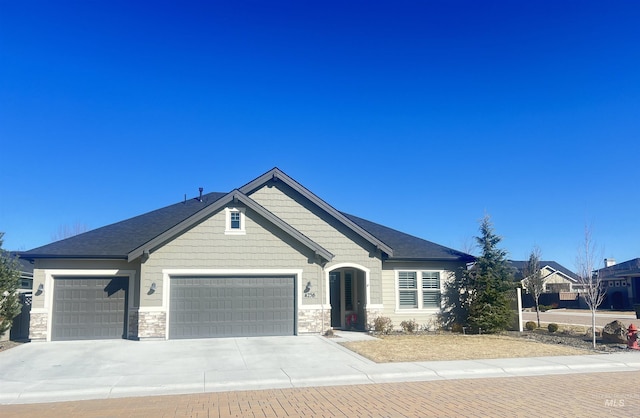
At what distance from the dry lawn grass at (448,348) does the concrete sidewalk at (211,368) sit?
0.68 metres

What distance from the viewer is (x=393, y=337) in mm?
19016

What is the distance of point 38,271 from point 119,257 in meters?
2.94

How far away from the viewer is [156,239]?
17703mm

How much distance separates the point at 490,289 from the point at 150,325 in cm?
1381

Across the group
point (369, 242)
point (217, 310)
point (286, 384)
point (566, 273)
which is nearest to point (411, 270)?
point (369, 242)

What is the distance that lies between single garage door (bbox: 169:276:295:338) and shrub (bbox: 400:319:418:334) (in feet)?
17.2

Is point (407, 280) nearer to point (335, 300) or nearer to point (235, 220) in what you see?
point (335, 300)

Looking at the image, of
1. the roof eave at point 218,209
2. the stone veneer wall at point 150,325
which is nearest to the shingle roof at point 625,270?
the roof eave at point 218,209

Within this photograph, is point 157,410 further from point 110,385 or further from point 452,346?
point 452,346

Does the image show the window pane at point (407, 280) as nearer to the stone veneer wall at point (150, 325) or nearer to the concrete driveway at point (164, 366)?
the concrete driveway at point (164, 366)

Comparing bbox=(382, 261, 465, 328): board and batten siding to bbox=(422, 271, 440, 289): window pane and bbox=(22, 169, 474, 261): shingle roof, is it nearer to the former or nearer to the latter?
bbox=(422, 271, 440, 289): window pane

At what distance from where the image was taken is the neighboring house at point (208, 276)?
17922mm

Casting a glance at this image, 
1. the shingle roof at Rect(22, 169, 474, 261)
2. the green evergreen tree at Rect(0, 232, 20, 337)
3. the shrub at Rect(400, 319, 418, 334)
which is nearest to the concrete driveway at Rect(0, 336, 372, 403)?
the green evergreen tree at Rect(0, 232, 20, 337)

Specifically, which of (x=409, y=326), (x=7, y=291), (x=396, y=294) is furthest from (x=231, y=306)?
(x=409, y=326)
